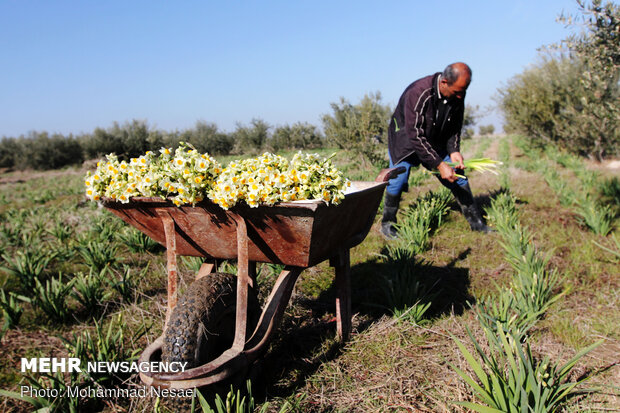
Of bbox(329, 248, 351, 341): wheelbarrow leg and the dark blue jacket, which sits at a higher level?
the dark blue jacket

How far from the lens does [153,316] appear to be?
2.78m

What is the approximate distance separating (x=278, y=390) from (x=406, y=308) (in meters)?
0.96

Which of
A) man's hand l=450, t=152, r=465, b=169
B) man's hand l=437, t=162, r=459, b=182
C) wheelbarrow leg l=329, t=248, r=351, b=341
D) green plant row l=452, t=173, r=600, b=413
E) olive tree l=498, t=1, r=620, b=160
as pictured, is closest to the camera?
green plant row l=452, t=173, r=600, b=413

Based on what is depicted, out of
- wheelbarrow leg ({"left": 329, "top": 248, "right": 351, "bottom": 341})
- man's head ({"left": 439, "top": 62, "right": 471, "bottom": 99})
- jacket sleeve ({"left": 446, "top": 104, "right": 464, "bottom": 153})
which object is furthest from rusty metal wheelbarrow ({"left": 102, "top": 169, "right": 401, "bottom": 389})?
jacket sleeve ({"left": 446, "top": 104, "right": 464, "bottom": 153})

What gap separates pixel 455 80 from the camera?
3.52 metres

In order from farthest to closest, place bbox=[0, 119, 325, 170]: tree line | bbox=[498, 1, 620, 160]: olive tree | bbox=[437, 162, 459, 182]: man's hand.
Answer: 1. bbox=[0, 119, 325, 170]: tree line
2. bbox=[498, 1, 620, 160]: olive tree
3. bbox=[437, 162, 459, 182]: man's hand

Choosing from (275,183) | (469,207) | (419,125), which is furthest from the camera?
(469,207)

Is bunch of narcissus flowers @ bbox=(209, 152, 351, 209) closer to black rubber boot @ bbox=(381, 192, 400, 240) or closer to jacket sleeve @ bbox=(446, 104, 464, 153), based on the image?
black rubber boot @ bbox=(381, 192, 400, 240)

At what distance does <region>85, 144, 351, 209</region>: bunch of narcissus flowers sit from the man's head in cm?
220

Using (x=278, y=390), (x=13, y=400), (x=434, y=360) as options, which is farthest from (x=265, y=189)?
(x=13, y=400)

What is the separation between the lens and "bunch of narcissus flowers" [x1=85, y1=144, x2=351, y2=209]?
168cm

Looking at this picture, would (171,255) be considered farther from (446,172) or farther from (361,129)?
(361,129)

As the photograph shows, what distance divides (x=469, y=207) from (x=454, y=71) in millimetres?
1563

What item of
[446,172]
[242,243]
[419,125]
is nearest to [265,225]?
[242,243]
